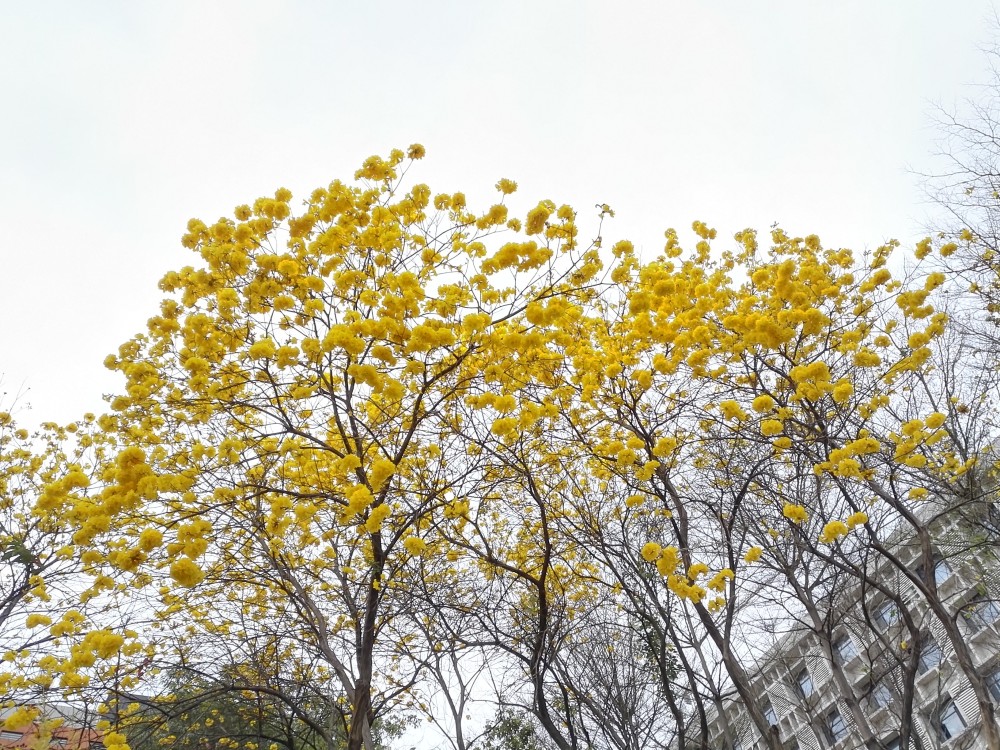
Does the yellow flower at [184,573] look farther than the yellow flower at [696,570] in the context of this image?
No

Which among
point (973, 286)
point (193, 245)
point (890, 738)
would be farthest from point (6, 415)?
point (890, 738)

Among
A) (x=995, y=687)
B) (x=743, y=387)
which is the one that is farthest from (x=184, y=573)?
(x=995, y=687)

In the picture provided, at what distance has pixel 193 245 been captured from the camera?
5.28 metres

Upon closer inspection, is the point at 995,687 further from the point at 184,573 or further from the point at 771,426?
the point at 184,573

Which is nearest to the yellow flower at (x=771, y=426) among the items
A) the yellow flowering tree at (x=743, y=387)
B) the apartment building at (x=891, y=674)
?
the yellow flowering tree at (x=743, y=387)

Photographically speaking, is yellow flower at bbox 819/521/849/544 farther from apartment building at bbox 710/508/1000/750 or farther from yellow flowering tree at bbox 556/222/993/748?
apartment building at bbox 710/508/1000/750

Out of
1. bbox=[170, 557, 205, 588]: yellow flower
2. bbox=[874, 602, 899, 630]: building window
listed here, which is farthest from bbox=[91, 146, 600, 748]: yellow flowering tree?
bbox=[874, 602, 899, 630]: building window

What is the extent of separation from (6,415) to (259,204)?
6.66 m

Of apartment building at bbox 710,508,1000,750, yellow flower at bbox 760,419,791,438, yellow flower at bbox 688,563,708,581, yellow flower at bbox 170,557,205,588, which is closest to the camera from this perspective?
yellow flower at bbox 170,557,205,588

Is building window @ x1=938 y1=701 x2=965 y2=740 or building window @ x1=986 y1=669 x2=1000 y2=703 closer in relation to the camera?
building window @ x1=986 y1=669 x2=1000 y2=703

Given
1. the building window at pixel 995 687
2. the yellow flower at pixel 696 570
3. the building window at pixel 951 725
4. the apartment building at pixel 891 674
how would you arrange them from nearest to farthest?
the yellow flower at pixel 696 570 → the apartment building at pixel 891 674 → the building window at pixel 995 687 → the building window at pixel 951 725

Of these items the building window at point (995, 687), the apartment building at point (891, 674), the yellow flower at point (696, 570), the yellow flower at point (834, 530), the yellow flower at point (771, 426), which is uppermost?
the yellow flower at point (771, 426)

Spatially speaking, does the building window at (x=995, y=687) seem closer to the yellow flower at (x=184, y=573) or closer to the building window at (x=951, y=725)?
the building window at (x=951, y=725)

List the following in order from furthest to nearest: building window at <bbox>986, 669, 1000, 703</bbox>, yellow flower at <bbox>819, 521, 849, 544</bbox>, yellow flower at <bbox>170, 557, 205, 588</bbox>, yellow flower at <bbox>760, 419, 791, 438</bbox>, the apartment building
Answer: building window at <bbox>986, 669, 1000, 703</bbox>
the apartment building
yellow flower at <bbox>760, 419, 791, 438</bbox>
yellow flower at <bbox>819, 521, 849, 544</bbox>
yellow flower at <bbox>170, 557, 205, 588</bbox>
